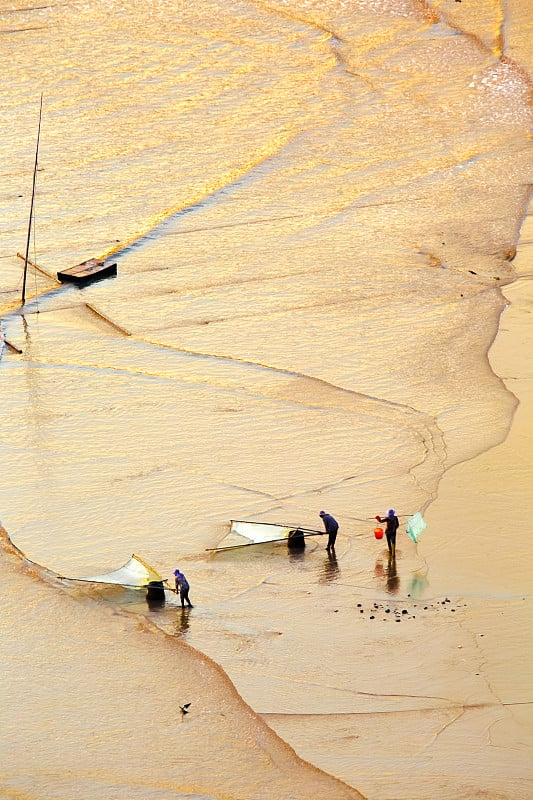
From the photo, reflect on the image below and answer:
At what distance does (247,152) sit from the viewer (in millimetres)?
33406

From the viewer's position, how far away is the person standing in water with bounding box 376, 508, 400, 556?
1647 cm

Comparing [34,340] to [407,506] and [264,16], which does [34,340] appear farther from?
[264,16]

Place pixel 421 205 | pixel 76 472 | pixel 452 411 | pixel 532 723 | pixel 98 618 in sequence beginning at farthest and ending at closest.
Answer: pixel 421 205
pixel 452 411
pixel 76 472
pixel 98 618
pixel 532 723

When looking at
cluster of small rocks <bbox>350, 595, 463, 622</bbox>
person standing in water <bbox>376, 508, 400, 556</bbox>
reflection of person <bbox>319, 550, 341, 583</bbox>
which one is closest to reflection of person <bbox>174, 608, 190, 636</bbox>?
reflection of person <bbox>319, 550, 341, 583</bbox>

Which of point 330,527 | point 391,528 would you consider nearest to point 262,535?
point 330,527

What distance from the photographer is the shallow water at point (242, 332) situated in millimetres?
14914

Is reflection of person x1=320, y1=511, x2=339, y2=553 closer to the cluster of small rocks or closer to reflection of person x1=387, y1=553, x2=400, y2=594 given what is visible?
reflection of person x1=387, y1=553, x2=400, y2=594

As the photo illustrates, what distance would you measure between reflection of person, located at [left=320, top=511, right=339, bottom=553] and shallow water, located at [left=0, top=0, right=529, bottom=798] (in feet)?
0.68

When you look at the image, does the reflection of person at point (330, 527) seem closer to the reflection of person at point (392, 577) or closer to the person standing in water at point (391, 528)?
the person standing in water at point (391, 528)

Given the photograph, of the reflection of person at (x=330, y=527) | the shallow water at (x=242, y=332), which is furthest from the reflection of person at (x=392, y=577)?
the reflection of person at (x=330, y=527)

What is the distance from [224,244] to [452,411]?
920 cm

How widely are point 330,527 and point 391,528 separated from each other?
83 cm

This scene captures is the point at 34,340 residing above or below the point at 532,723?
below

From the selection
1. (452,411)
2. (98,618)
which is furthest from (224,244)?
(98,618)
